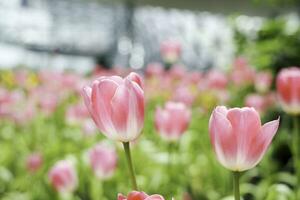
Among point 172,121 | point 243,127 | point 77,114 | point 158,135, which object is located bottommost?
point 158,135

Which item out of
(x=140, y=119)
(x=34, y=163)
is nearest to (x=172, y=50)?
(x=34, y=163)

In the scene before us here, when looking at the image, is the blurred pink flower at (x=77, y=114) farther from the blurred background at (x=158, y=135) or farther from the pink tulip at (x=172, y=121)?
the pink tulip at (x=172, y=121)

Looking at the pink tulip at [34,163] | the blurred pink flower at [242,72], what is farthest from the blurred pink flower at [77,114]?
the blurred pink flower at [242,72]

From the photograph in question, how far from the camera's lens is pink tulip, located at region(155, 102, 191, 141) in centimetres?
121

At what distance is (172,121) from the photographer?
47.8 inches

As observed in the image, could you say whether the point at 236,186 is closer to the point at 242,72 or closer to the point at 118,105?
the point at 118,105

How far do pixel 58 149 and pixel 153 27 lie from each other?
35.0ft

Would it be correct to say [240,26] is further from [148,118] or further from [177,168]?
[177,168]

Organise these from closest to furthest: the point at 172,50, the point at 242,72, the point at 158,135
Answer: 1. the point at 158,135
2. the point at 242,72
3. the point at 172,50

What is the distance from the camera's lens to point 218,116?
1.93ft

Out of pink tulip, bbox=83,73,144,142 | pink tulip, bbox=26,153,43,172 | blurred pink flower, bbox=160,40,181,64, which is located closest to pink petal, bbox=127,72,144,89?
pink tulip, bbox=83,73,144,142

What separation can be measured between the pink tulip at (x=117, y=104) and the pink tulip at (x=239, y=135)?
0.30 ft

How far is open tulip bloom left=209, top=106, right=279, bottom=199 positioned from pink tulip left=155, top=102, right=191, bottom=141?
23.0 inches

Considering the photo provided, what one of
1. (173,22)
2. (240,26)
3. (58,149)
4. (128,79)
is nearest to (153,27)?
(173,22)
